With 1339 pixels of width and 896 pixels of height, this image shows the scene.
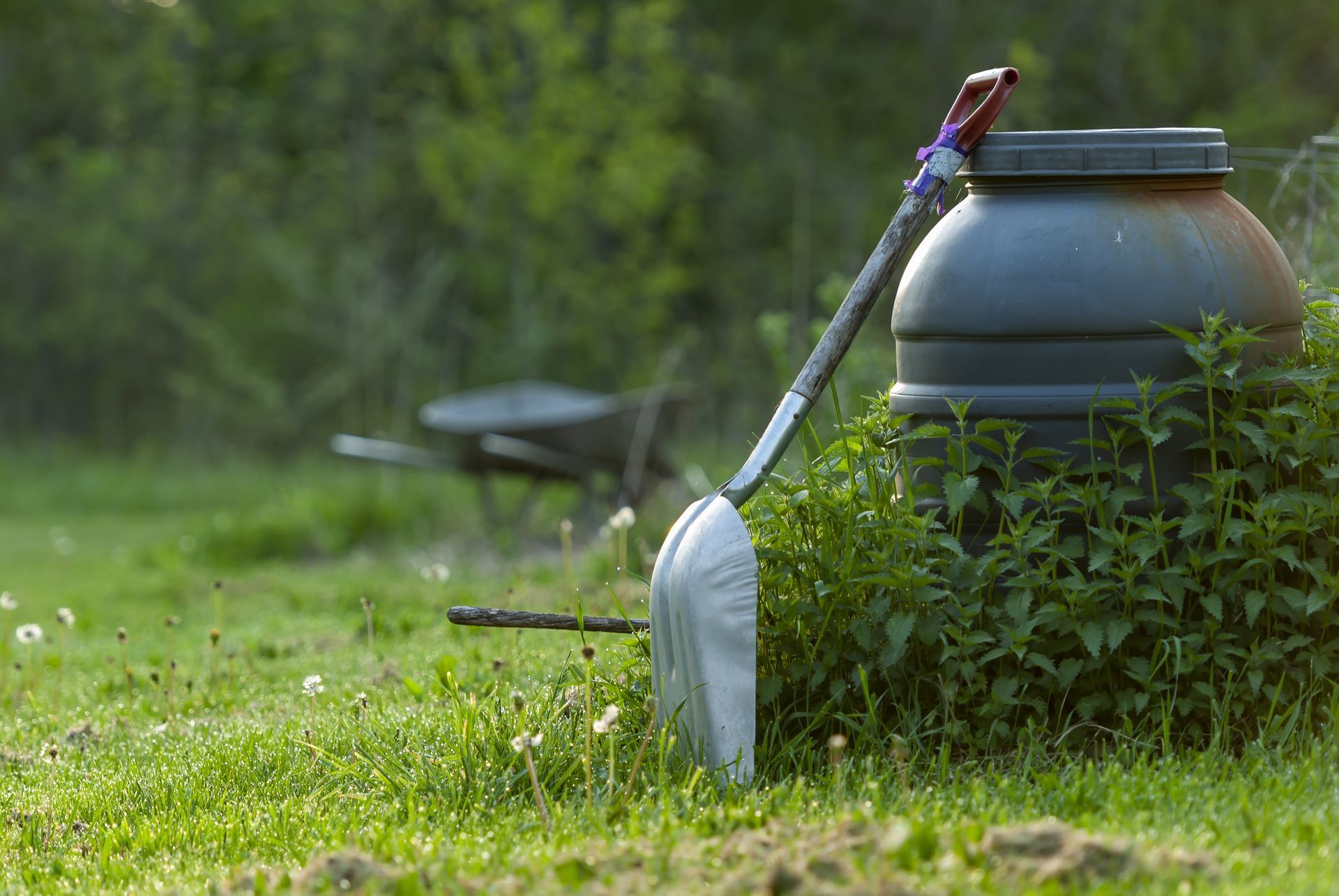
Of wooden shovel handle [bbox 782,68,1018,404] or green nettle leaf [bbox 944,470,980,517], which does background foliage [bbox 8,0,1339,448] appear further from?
green nettle leaf [bbox 944,470,980,517]

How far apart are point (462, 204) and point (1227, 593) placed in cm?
1221

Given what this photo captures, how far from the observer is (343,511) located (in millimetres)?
9250

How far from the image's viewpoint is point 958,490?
298 centimetres

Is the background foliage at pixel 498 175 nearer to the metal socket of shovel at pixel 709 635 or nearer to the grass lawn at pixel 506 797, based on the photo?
the grass lawn at pixel 506 797

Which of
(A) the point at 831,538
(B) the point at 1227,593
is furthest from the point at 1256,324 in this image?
(A) the point at 831,538

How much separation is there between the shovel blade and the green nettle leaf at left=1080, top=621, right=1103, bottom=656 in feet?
2.24

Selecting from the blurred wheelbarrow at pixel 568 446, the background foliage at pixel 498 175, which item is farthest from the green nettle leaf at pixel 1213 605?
the background foliage at pixel 498 175

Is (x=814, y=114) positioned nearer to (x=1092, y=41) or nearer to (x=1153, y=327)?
(x=1092, y=41)

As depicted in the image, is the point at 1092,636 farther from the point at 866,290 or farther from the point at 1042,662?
the point at 866,290

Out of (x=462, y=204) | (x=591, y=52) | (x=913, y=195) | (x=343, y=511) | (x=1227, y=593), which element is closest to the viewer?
(x=1227, y=593)

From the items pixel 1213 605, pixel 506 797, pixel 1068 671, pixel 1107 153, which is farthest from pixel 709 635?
pixel 1107 153

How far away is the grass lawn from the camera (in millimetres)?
2219

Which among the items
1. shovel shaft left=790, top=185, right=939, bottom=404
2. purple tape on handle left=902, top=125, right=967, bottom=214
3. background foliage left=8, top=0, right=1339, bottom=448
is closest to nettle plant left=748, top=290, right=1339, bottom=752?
shovel shaft left=790, top=185, right=939, bottom=404

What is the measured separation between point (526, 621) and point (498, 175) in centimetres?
1157
